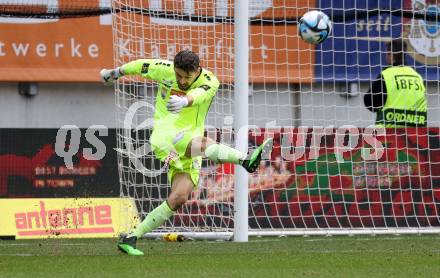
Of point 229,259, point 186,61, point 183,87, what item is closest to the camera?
point 229,259

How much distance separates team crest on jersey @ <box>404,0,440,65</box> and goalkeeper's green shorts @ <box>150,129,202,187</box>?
261 inches

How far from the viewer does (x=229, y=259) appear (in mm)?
8156

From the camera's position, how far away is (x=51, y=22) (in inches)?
685

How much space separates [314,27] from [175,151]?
1914mm

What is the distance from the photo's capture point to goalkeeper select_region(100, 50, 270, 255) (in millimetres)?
9031

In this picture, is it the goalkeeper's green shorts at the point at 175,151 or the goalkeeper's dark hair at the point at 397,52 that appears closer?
the goalkeeper's green shorts at the point at 175,151

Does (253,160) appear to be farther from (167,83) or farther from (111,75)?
(111,75)

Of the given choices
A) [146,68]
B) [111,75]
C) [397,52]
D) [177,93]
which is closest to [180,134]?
[177,93]

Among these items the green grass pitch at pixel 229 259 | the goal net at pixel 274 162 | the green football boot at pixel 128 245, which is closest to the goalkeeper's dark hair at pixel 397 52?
the goal net at pixel 274 162

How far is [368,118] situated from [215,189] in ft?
15.8

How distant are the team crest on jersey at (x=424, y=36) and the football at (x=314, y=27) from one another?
16.9ft

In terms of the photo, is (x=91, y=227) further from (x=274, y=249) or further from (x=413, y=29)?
(x=413, y=29)

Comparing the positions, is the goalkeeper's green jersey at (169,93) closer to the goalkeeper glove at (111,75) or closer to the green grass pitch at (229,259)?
the goalkeeper glove at (111,75)

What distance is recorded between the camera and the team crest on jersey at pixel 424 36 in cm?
1555
